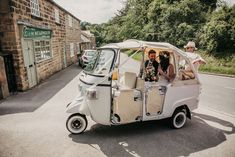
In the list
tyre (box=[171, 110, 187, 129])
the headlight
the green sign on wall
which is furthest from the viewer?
the green sign on wall

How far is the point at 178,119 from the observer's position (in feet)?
19.7

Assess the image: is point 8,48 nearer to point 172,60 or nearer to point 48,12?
point 48,12

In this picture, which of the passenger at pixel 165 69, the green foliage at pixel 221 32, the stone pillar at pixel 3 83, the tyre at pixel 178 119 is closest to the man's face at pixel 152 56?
the passenger at pixel 165 69

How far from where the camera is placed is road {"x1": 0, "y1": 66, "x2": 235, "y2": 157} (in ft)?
15.1

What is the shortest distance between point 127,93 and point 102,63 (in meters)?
1.02

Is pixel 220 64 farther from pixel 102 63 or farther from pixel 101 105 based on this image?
pixel 101 105

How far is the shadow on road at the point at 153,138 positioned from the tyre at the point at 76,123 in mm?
143

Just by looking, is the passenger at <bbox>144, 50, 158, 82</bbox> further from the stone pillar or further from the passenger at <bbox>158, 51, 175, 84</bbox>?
the stone pillar

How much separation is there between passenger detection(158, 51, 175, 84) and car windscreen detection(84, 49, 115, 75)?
1.52 meters

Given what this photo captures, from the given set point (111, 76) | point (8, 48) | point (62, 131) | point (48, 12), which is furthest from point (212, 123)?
point (48, 12)

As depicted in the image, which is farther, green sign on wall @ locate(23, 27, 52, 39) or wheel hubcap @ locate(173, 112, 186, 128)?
green sign on wall @ locate(23, 27, 52, 39)

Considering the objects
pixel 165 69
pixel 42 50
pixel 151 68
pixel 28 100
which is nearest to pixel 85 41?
pixel 42 50

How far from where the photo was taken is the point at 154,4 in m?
29.2

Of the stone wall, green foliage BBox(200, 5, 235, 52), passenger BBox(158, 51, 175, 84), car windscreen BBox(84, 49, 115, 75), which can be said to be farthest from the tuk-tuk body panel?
green foliage BBox(200, 5, 235, 52)
